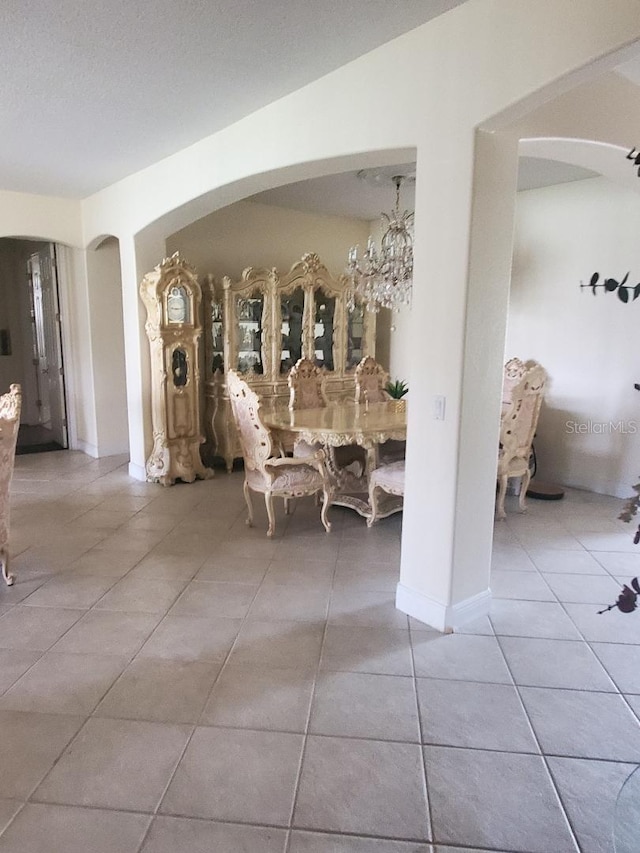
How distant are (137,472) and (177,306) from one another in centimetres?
161

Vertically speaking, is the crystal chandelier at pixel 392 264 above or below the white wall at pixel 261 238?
below

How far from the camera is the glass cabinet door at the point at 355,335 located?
247 inches

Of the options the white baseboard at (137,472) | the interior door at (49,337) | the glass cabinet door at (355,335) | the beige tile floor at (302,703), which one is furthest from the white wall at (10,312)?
the beige tile floor at (302,703)

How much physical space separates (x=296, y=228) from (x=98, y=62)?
3.73 metres

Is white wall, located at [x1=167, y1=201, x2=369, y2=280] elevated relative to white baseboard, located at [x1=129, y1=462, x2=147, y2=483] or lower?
elevated

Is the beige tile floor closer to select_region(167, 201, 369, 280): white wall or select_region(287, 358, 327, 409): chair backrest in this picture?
select_region(287, 358, 327, 409): chair backrest

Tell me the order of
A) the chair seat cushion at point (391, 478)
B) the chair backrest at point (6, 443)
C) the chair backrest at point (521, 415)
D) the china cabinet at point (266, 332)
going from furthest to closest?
1. the china cabinet at point (266, 332)
2. the chair backrest at point (521, 415)
3. the chair seat cushion at point (391, 478)
4. the chair backrest at point (6, 443)

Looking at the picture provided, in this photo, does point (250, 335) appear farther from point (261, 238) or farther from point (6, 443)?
point (6, 443)

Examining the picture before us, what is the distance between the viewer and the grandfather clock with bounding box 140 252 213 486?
15.7 ft

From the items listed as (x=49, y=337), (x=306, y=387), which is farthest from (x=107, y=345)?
(x=306, y=387)

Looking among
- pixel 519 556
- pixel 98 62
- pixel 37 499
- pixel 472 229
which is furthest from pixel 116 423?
pixel 472 229

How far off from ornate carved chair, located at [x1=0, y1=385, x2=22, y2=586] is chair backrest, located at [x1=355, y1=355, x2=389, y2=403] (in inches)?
109

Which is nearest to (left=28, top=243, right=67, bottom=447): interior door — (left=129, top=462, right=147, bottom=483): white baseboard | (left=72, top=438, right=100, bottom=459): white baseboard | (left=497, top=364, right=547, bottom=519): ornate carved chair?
(left=72, top=438, right=100, bottom=459): white baseboard
